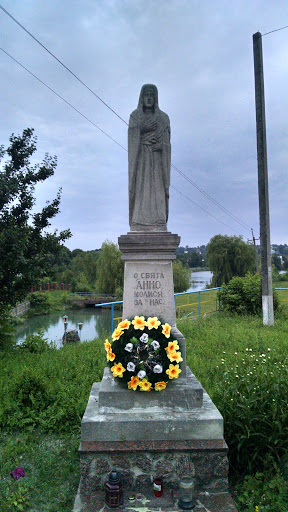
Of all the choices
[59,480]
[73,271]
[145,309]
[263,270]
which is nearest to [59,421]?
[59,480]

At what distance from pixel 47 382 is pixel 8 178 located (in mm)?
4263

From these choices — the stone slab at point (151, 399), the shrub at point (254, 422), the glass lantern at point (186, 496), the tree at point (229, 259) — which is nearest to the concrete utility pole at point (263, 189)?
the shrub at point (254, 422)

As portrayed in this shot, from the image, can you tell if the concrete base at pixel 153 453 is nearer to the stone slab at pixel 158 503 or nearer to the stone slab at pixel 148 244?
the stone slab at pixel 158 503

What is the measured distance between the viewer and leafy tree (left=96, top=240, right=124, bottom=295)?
32875mm

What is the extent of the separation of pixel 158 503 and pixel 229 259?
2574 centimetres

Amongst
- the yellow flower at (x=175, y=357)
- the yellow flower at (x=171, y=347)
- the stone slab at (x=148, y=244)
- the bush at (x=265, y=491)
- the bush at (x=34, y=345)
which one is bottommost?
the bush at (x=265, y=491)

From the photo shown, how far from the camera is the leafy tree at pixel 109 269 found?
108 feet

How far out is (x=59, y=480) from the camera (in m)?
3.44

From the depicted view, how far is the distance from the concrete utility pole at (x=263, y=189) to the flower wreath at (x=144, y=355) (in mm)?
7060

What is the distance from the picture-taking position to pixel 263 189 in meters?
10.4

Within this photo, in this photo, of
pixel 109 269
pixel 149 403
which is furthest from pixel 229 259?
pixel 149 403

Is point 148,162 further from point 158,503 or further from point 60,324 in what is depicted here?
point 60,324

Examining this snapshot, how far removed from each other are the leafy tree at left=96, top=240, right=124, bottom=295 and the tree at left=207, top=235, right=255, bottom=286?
8.59 metres

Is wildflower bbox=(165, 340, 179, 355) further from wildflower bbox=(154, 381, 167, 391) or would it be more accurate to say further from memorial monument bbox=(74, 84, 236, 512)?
wildflower bbox=(154, 381, 167, 391)
